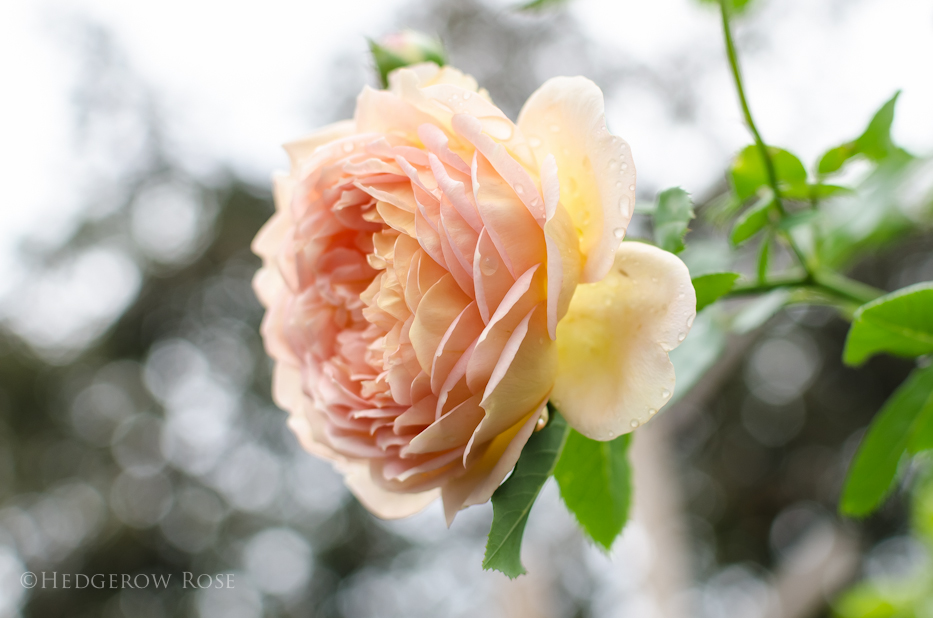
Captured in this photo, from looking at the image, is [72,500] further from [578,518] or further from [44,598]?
[578,518]

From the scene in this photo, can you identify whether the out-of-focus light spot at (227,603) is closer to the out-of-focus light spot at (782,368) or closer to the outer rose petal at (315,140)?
the out-of-focus light spot at (782,368)

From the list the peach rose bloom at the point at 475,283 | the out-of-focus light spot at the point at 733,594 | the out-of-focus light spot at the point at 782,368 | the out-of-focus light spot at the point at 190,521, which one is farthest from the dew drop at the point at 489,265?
the out-of-focus light spot at the point at 190,521

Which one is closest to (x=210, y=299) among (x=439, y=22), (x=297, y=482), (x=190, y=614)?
(x=297, y=482)

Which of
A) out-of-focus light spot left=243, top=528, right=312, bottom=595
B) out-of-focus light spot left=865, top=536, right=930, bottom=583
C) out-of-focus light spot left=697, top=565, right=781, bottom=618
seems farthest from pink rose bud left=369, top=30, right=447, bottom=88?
out-of-focus light spot left=243, top=528, right=312, bottom=595

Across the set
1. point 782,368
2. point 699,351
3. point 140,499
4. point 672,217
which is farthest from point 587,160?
point 140,499

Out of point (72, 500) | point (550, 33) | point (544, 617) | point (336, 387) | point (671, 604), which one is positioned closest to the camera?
point (336, 387)

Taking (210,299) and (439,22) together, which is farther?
(210,299)

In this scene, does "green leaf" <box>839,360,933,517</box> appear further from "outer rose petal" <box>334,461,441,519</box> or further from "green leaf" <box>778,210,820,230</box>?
"outer rose petal" <box>334,461,441,519</box>
